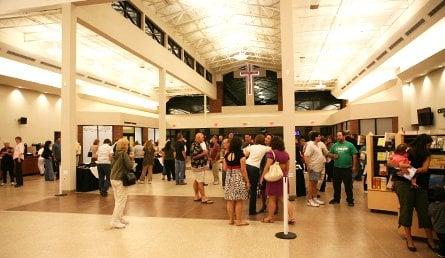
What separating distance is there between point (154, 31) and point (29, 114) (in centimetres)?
671

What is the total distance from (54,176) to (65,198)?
15.0 feet

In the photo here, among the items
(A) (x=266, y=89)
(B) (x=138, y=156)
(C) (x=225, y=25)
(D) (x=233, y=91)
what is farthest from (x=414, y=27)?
(D) (x=233, y=91)

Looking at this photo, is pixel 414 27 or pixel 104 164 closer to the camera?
pixel 104 164

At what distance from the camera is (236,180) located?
17.4 ft

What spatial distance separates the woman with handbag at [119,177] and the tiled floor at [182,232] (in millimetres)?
232

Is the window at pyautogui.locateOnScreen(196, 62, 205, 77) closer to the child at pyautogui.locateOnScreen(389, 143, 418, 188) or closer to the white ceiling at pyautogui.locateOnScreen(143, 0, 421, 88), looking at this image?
the white ceiling at pyautogui.locateOnScreen(143, 0, 421, 88)

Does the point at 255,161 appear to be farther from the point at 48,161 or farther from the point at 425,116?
the point at 48,161

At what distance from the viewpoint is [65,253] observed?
4.17m

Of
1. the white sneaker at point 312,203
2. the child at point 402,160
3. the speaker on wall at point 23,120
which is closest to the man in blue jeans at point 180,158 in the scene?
the white sneaker at point 312,203

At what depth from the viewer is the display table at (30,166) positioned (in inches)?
525

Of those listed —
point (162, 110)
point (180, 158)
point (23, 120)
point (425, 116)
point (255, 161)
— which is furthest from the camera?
point (162, 110)

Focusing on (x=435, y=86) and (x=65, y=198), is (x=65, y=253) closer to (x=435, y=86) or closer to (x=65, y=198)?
(x=65, y=198)

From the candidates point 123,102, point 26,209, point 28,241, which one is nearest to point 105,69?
point 123,102

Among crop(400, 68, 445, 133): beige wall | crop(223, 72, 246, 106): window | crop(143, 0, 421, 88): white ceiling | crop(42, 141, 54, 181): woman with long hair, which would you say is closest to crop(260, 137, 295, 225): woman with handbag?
crop(143, 0, 421, 88): white ceiling
